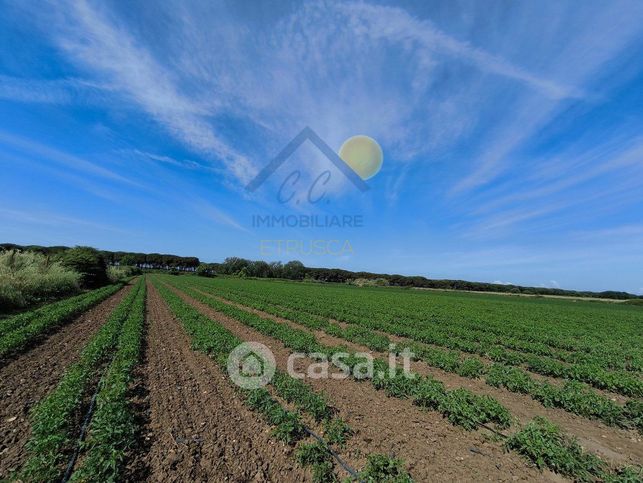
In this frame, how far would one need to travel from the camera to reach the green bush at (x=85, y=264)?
109 ft

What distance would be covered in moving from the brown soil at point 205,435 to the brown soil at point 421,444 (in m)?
1.30

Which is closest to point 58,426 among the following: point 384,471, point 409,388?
point 384,471

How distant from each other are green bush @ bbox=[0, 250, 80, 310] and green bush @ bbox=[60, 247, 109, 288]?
3.50m

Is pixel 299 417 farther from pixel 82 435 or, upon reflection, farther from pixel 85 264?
pixel 85 264

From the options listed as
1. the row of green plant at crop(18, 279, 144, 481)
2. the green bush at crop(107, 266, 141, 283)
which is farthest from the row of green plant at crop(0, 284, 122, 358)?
the green bush at crop(107, 266, 141, 283)

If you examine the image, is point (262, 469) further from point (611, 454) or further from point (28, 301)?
point (28, 301)

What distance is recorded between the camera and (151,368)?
834 cm

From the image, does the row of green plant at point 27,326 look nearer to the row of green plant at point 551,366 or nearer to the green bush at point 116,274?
the row of green plant at point 551,366

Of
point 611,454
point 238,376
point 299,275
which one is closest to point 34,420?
point 238,376

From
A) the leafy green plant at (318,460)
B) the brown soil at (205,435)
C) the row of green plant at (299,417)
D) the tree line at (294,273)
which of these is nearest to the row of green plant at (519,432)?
the row of green plant at (299,417)

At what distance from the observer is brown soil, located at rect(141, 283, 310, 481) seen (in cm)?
420

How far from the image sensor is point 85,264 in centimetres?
3462

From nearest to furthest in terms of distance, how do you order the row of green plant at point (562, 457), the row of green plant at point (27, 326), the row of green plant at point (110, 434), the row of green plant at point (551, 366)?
the row of green plant at point (110, 434) < the row of green plant at point (562, 457) < the row of green plant at point (551, 366) < the row of green plant at point (27, 326)

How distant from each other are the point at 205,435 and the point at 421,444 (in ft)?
12.4
